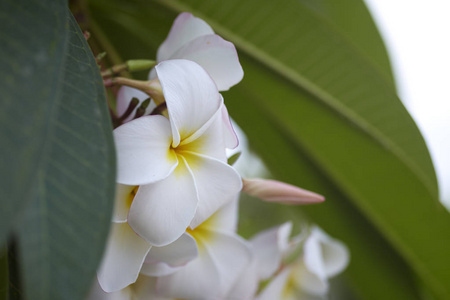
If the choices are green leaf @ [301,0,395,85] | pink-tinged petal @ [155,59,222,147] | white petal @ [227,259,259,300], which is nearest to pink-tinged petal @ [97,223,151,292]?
pink-tinged petal @ [155,59,222,147]

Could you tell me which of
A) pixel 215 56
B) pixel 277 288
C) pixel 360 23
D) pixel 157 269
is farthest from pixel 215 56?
pixel 360 23

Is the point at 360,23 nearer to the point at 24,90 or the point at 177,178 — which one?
the point at 177,178

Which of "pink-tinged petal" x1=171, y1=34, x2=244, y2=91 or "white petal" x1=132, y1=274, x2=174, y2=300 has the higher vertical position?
"pink-tinged petal" x1=171, y1=34, x2=244, y2=91

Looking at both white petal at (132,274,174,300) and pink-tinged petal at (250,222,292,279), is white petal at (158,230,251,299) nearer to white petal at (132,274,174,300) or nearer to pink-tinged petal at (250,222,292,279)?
white petal at (132,274,174,300)

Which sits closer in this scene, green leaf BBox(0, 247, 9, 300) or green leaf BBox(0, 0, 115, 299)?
green leaf BBox(0, 0, 115, 299)

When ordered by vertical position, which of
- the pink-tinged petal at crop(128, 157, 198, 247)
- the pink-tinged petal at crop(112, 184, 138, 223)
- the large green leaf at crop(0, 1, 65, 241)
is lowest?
the pink-tinged petal at crop(112, 184, 138, 223)
